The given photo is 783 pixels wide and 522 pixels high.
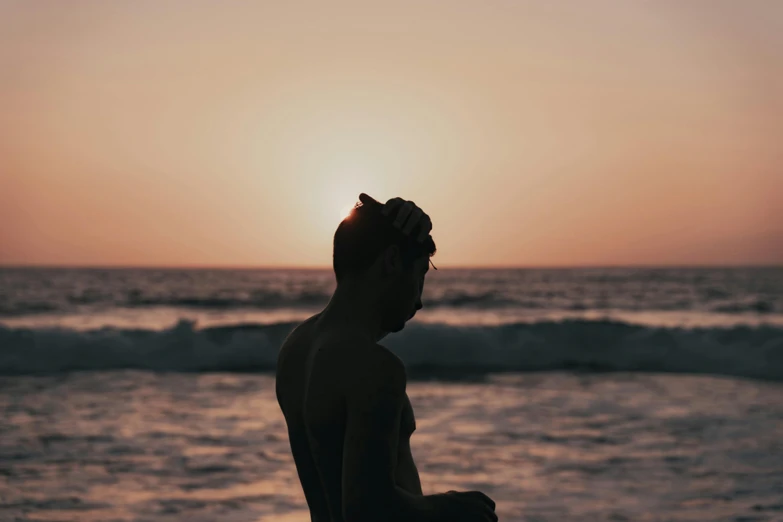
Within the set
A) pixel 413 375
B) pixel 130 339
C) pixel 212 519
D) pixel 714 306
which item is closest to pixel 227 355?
pixel 130 339

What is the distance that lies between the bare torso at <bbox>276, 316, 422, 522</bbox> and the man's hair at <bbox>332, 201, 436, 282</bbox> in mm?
179

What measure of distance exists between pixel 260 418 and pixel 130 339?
1356 cm

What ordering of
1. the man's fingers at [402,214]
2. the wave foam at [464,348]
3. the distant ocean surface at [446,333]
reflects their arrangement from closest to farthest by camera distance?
the man's fingers at [402,214]
the wave foam at [464,348]
the distant ocean surface at [446,333]

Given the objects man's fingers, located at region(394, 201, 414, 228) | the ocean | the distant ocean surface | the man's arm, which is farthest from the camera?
the distant ocean surface

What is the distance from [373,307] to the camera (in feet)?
7.22

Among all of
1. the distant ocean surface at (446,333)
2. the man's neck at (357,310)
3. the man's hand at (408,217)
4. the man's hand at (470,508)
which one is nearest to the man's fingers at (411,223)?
the man's hand at (408,217)

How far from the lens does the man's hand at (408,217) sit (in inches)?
85.5

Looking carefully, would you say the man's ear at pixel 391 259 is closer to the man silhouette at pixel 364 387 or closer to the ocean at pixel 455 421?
the man silhouette at pixel 364 387

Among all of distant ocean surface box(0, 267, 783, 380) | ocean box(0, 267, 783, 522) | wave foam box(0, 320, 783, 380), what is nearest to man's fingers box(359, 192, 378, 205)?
ocean box(0, 267, 783, 522)

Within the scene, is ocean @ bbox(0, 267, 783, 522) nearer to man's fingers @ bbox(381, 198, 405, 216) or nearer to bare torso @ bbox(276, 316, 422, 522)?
bare torso @ bbox(276, 316, 422, 522)

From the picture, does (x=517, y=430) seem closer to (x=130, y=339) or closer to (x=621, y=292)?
(x=130, y=339)

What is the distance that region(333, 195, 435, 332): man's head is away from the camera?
2.20 metres

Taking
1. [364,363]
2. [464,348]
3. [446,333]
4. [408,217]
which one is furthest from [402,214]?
[446,333]

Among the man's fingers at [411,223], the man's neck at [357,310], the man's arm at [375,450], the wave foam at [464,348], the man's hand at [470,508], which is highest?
the man's fingers at [411,223]
